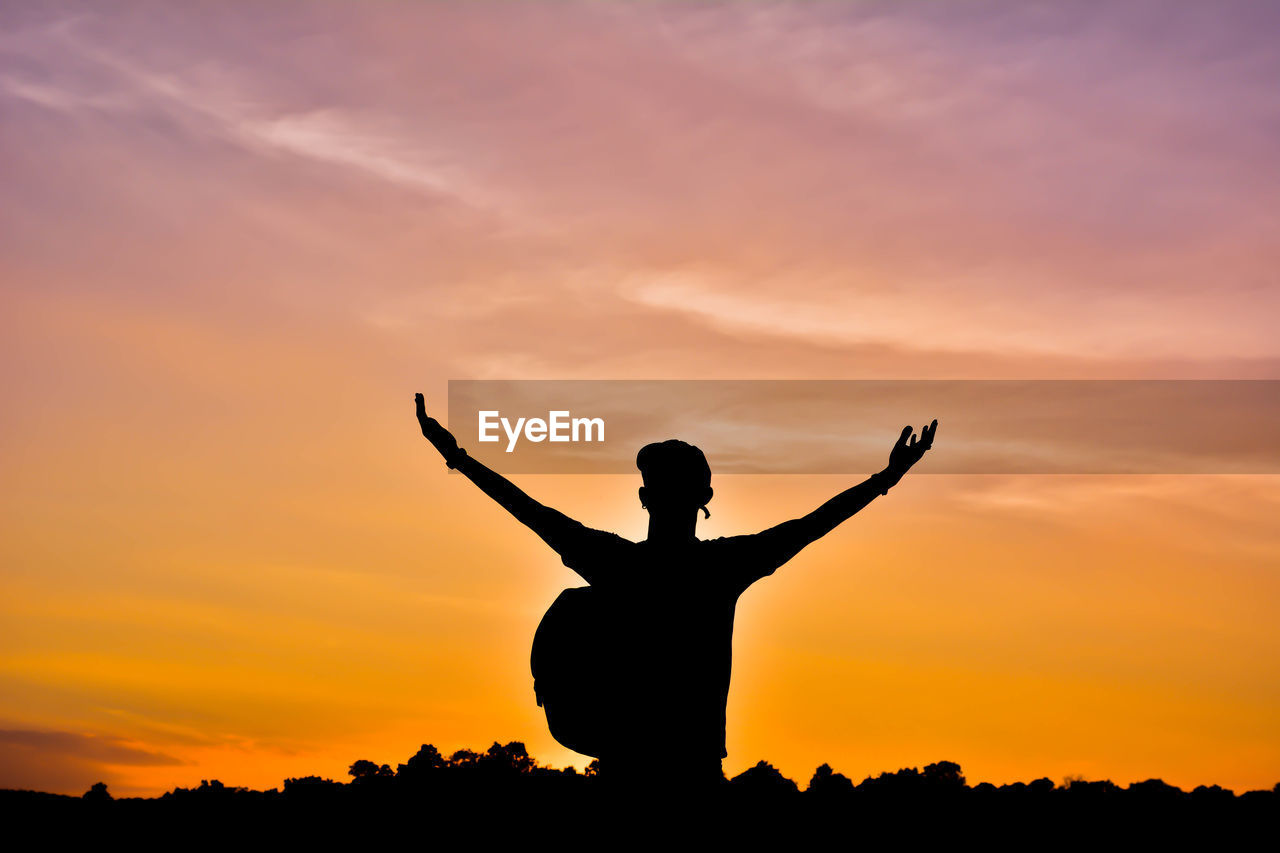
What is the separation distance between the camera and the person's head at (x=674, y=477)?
18.7 ft

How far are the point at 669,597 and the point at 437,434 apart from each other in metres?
1.58

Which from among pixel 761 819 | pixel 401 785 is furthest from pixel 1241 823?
pixel 401 785

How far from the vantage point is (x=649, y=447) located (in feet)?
18.9

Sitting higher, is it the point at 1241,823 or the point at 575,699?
the point at 575,699

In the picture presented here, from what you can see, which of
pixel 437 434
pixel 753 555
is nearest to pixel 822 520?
pixel 753 555

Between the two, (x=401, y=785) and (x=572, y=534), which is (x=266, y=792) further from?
(x=572, y=534)

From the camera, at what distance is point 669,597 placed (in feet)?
18.6

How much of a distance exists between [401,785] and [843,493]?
457cm

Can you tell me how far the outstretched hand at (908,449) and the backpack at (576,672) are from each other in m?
1.87

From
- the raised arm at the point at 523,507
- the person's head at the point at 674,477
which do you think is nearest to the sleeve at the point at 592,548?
the raised arm at the point at 523,507

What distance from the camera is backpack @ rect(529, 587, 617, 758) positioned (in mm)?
5648

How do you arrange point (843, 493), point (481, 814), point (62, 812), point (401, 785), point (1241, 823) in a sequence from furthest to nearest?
point (401, 785) → point (62, 812) → point (481, 814) → point (1241, 823) → point (843, 493)

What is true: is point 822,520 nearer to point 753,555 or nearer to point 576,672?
point 753,555

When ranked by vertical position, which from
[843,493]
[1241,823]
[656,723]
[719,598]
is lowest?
[1241,823]
